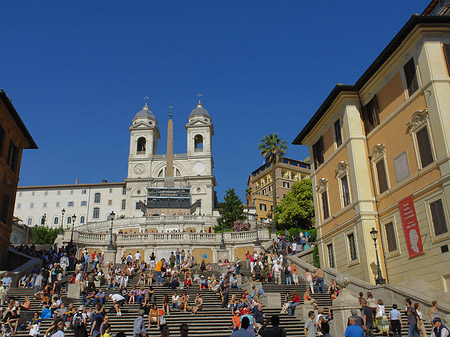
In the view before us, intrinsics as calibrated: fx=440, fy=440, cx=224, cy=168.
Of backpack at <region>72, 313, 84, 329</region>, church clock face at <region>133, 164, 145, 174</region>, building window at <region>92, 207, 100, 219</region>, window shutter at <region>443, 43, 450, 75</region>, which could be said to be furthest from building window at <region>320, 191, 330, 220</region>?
building window at <region>92, 207, 100, 219</region>

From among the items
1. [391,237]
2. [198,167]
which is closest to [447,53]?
[391,237]

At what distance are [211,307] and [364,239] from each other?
889 centimetres

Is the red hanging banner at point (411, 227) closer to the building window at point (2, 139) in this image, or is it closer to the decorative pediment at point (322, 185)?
the decorative pediment at point (322, 185)

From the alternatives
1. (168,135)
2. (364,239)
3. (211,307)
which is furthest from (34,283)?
(168,135)

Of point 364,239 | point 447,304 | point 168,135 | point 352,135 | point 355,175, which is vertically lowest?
point 447,304

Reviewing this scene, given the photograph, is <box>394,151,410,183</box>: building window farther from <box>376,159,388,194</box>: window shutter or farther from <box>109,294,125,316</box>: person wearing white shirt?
<box>109,294,125,316</box>: person wearing white shirt

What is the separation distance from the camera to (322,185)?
29.7 metres

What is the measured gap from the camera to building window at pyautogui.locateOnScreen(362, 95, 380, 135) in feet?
80.0

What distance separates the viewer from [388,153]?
23.0m

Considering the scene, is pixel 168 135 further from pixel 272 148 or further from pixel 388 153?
pixel 388 153

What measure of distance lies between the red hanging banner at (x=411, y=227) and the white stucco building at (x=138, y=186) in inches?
2446

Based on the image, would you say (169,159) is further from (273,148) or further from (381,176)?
(381,176)

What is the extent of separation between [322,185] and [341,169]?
330 cm

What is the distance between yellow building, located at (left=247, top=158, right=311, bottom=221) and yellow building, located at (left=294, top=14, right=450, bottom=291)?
2457 inches
